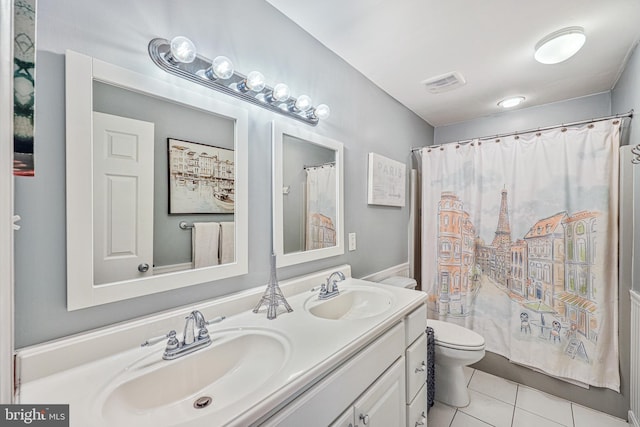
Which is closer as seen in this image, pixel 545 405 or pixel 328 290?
pixel 328 290

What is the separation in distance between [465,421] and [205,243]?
6.23 feet

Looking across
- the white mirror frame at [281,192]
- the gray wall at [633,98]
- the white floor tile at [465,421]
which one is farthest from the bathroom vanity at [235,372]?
the gray wall at [633,98]

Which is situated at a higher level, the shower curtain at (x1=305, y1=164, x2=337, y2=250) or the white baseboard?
the shower curtain at (x1=305, y1=164, x2=337, y2=250)

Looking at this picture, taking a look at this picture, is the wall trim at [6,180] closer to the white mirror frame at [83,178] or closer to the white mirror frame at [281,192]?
the white mirror frame at [83,178]

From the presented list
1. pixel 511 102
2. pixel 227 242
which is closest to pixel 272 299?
pixel 227 242

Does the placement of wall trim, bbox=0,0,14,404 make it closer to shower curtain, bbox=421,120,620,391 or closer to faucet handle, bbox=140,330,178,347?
faucet handle, bbox=140,330,178,347

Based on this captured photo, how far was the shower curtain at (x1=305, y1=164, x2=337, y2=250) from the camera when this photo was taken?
5.02 feet

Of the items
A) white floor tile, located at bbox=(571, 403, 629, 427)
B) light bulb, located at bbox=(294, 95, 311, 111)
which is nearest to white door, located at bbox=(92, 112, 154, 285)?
light bulb, located at bbox=(294, 95, 311, 111)

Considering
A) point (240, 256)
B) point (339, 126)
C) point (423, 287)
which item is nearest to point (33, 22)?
point (240, 256)

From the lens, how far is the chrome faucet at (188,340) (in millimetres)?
795

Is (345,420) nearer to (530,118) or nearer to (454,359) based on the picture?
(454,359)

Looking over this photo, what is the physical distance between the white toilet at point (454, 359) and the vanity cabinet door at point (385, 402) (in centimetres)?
71

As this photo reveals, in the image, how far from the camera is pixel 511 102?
2.31 meters

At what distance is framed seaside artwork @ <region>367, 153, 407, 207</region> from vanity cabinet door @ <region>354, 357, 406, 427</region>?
1152mm
